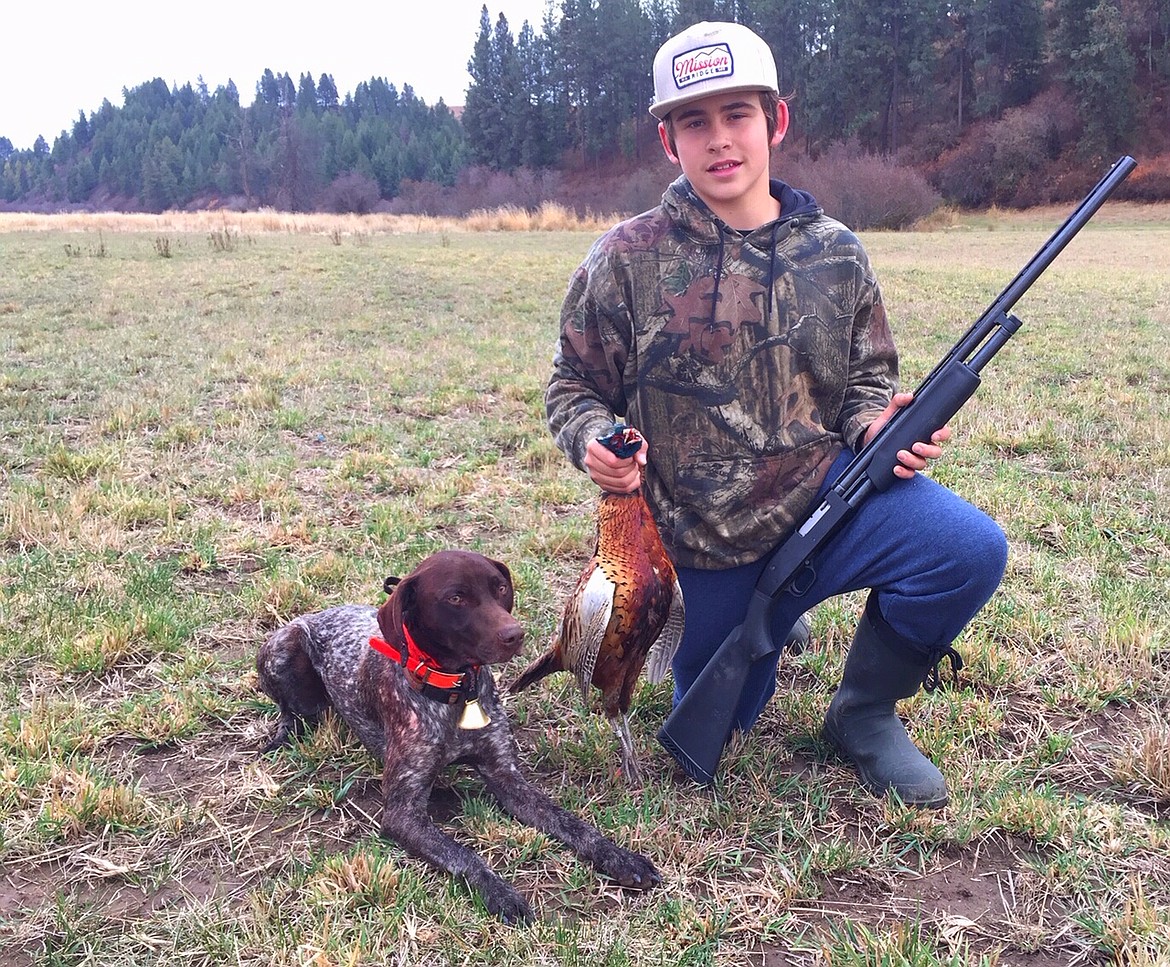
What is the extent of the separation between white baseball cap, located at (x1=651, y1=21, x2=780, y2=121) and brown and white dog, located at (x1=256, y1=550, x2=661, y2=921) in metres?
1.64

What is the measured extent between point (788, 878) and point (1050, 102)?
210 feet

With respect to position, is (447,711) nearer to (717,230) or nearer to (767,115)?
(717,230)

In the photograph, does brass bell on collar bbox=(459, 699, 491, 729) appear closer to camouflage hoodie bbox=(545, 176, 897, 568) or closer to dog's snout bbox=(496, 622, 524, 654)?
dog's snout bbox=(496, 622, 524, 654)

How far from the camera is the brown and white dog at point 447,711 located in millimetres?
2809

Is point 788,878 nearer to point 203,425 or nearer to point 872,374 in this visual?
point 872,374

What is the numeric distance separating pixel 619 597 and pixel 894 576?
913 millimetres

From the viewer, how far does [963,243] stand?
28188mm

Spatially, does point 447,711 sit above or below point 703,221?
below

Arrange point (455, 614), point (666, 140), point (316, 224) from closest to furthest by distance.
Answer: point (455, 614)
point (666, 140)
point (316, 224)

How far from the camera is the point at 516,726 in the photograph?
3.67 m

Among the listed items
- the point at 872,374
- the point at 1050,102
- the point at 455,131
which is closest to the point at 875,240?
the point at 872,374

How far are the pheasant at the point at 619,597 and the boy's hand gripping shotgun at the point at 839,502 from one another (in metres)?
0.27

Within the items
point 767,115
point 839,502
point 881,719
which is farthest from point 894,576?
point 767,115

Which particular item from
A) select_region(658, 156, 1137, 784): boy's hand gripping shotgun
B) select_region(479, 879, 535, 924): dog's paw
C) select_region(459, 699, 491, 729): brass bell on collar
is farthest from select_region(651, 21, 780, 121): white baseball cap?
select_region(479, 879, 535, 924): dog's paw
